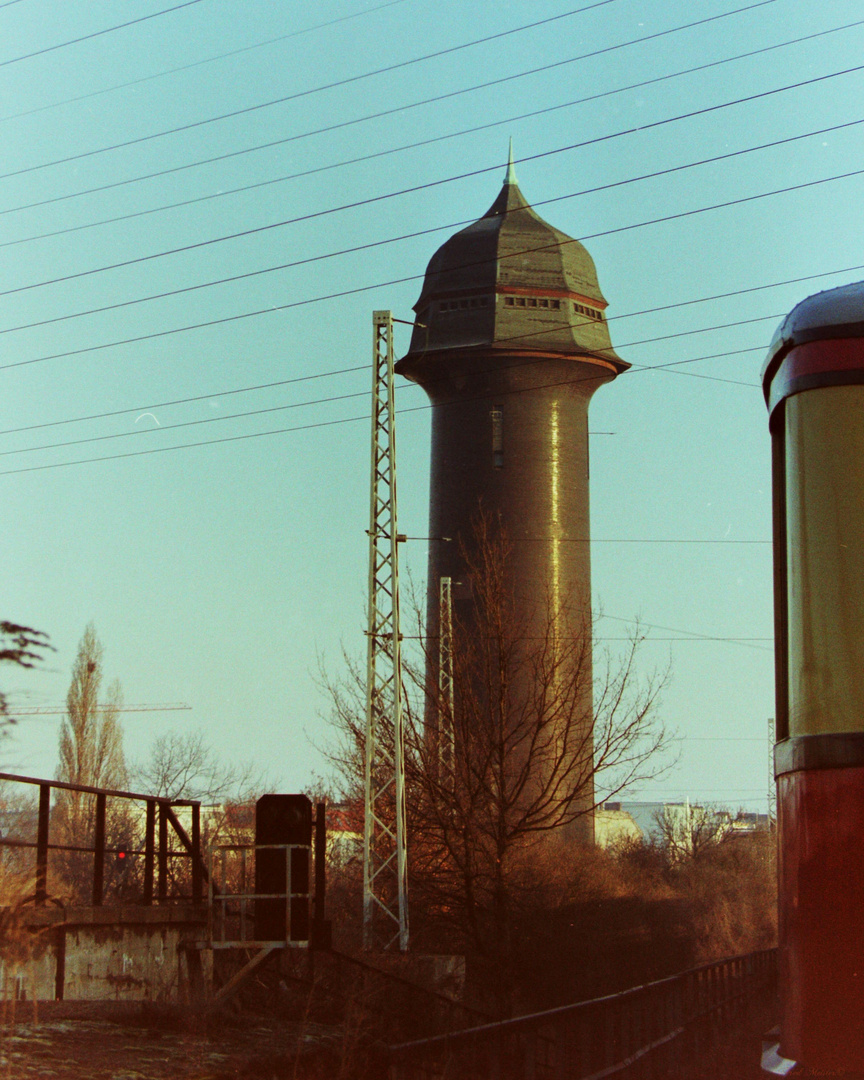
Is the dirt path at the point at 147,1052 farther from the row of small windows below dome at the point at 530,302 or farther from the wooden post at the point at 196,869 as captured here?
the row of small windows below dome at the point at 530,302

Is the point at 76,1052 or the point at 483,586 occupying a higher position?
the point at 483,586

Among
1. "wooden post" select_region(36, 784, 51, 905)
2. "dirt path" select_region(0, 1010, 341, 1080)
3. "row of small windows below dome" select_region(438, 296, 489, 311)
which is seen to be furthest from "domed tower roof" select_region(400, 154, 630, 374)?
"dirt path" select_region(0, 1010, 341, 1080)

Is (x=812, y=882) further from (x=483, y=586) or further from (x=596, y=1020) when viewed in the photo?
(x=483, y=586)

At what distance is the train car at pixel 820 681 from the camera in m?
5.91

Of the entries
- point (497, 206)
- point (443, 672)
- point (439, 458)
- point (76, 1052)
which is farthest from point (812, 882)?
point (497, 206)

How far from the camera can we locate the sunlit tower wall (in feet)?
158

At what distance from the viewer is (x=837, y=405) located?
643cm

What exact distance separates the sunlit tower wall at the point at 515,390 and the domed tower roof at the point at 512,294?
2.1 inches

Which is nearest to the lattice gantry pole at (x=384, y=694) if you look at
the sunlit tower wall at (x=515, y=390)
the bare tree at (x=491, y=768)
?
the bare tree at (x=491, y=768)

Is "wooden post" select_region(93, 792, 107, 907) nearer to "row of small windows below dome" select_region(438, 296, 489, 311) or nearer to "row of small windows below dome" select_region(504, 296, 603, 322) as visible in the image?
"row of small windows below dome" select_region(438, 296, 489, 311)

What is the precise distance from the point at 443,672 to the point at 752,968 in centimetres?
848

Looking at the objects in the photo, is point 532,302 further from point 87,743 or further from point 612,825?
point 612,825

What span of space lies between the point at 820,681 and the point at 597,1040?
9864 mm

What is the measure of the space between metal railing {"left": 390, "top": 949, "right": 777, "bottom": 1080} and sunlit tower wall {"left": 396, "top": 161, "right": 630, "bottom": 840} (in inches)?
1038
